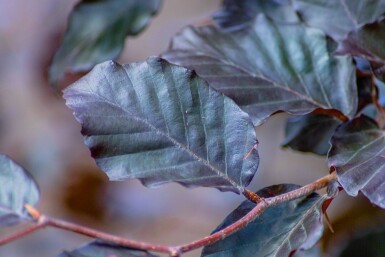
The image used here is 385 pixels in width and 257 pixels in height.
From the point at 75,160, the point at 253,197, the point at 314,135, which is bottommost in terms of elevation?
the point at 75,160

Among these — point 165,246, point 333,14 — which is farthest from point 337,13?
point 165,246

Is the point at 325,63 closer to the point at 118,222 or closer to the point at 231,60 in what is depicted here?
the point at 231,60

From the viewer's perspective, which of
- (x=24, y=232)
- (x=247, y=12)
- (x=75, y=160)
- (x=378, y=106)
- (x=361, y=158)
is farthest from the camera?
(x=75, y=160)

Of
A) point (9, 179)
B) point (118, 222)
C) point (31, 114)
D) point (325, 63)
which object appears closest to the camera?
point (9, 179)

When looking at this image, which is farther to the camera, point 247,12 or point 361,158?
point 247,12

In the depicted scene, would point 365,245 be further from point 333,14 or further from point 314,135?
point 333,14

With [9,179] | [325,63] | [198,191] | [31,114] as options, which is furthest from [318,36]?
[31,114]

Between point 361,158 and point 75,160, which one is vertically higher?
point 361,158

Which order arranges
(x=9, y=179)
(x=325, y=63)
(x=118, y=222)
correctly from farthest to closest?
(x=118, y=222)
(x=325, y=63)
(x=9, y=179)

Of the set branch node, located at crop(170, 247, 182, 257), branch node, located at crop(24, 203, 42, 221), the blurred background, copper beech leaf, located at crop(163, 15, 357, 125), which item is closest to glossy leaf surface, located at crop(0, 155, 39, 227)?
branch node, located at crop(24, 203, 42, 221)
